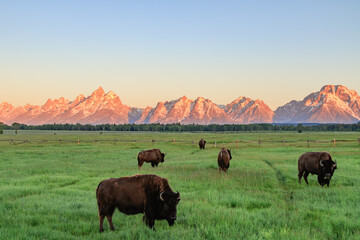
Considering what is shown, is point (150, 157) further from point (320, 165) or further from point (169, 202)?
point (169, 202)

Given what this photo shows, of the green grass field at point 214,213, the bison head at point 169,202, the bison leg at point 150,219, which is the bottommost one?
the green grass field at point 214,213

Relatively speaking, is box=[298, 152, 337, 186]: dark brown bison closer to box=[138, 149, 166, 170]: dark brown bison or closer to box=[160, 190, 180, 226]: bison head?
box=[160, 190, 180, 226]: bison head

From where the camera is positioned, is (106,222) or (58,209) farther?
(58,209)

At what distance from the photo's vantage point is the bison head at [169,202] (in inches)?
344

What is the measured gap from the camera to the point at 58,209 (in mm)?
11242

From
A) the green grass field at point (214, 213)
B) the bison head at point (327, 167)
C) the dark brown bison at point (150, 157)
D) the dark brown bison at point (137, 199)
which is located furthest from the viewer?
the dark brown bison at point (150, 157)

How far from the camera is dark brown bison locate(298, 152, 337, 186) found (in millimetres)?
15539

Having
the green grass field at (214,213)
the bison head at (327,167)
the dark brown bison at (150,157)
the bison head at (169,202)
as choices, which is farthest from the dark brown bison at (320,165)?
the dark brown bison at (150,157)

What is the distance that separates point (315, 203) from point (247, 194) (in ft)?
9.46

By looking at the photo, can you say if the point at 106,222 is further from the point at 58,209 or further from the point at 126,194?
the point at 58,209

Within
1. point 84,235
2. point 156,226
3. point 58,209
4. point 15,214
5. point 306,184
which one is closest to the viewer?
point 84,235

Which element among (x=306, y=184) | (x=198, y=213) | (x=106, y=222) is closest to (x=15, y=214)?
(x=106, y=222)

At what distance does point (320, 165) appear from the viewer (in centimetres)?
1595

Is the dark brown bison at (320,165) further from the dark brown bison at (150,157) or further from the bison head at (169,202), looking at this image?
the dark brown bison at (150,157)
